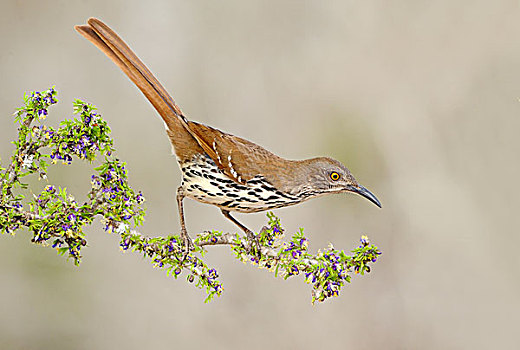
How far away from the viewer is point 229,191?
3.93 ft

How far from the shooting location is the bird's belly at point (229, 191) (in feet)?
3.93

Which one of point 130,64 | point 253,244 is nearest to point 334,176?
point 253,244

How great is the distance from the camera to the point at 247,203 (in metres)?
1.20

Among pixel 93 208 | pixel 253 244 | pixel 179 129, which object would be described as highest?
pixel 179 129

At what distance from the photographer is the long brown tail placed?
46.1 inches

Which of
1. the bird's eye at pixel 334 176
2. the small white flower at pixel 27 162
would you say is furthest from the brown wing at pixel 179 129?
the small white flower at pixel 27 162

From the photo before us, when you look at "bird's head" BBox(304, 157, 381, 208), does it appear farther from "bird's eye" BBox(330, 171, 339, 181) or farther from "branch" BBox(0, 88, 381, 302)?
→ "branch" BBox(0, 88, 381, 302)

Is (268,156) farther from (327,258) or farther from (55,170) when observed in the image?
(55,170)

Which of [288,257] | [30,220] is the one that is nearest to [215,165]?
[288,257]

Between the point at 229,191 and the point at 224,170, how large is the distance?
4 centimetres

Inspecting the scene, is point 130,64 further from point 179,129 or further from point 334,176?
point 334,176

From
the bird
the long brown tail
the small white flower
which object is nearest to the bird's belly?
the bird

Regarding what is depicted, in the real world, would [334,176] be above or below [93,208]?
above

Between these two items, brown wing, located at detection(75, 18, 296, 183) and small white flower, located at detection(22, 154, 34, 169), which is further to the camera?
brown wing, located at detection(75, 18, 296, 183)
